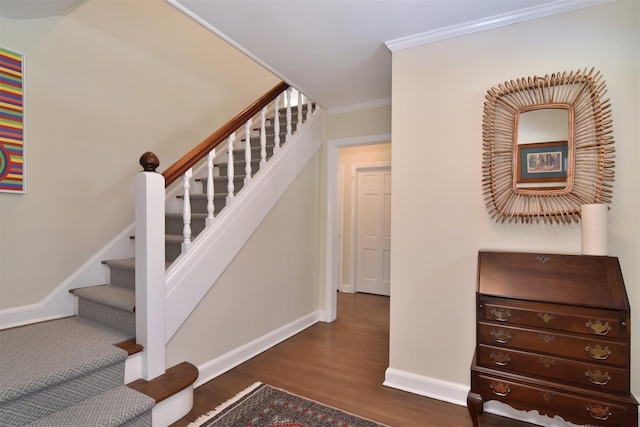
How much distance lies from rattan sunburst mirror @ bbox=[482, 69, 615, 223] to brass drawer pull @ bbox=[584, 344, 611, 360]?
684mm

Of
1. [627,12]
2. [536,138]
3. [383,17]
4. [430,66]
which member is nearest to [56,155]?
[383,17]

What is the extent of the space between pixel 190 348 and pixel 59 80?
220cm

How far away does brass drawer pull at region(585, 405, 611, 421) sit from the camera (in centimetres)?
141

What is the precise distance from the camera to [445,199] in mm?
2100

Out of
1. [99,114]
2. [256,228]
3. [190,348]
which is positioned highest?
[99,114]

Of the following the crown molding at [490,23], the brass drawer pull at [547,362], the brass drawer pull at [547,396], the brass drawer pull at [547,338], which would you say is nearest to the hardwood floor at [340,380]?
the brass drawer pull at [547,396]

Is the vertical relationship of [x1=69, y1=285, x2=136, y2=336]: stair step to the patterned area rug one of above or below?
above

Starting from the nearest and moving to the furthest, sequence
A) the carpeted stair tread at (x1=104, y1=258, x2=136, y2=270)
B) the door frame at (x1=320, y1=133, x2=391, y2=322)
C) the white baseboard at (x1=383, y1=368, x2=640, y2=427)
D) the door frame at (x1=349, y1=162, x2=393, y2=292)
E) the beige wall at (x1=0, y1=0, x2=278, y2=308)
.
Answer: the white baseboard at (x1=383, y1=368, x2=640, y2=427) < the beige wall at (x1=0, y1=0, x2=278, y2=308) < the carpeted stair tread at (x1=104, y1=258, x2=136, y2=270) < the door frame at (x1=320, y1=133, x2=391, y2=322) < the door frame at (x1=349, y1=162, x2=393, y2=292)

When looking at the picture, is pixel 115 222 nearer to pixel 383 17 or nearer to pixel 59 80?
pixel 59 80

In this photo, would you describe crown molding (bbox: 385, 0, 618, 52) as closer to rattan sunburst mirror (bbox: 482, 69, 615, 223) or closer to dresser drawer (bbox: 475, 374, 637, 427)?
rattan sunburst mirror (bbox: 482, 69, 615, 223)

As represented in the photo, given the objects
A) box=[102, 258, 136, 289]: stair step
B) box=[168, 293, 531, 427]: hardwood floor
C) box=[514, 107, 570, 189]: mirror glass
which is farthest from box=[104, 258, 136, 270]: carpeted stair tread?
box=[514, 107, 570, 189]: mirror glass

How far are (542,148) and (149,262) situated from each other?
7.99 feet

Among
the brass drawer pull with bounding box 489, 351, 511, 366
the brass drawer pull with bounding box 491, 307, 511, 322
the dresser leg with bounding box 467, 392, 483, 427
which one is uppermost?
the brass drawer pull with bounding box 491, 307, 511, 322

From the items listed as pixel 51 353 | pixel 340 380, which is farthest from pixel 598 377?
pixel 51 353
